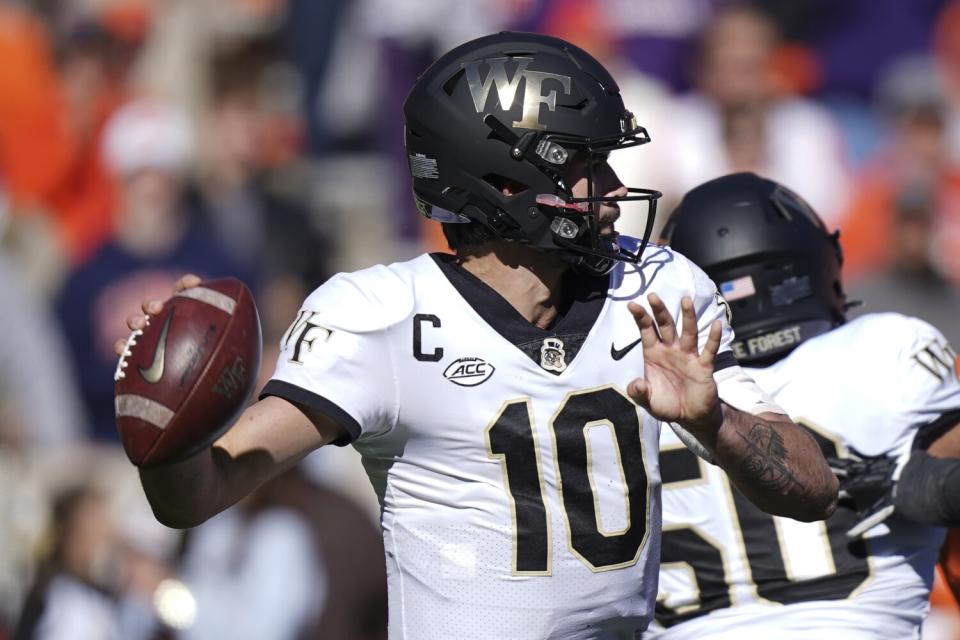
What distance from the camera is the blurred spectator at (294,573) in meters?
6.25

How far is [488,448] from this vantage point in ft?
10.4

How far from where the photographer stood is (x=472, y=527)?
10.4 feet

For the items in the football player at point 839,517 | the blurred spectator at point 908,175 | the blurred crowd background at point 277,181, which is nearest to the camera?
the football player at point 839,517

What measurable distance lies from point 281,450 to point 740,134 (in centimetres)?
482

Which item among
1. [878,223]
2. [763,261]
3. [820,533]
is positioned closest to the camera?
[820,533]

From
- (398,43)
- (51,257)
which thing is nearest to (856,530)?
(398,43)

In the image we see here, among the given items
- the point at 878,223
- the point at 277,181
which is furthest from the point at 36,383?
the point at 878,223

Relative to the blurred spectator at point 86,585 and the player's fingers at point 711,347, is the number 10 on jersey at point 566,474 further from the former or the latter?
the blurred spectator at point 86,585

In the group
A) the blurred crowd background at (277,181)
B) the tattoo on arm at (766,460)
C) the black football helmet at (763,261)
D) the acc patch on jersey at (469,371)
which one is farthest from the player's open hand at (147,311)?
the blurred crowd background at (277,181)

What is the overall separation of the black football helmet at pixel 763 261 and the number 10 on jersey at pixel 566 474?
33.1 inches

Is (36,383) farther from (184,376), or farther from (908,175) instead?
(184,376)

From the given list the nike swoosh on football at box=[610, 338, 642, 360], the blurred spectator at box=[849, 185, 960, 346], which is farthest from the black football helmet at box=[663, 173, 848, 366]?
the blurred spectator at box=[849, 185, 960, 346]

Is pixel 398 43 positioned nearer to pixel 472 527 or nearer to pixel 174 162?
pixel 174 162

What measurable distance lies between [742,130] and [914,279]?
3.72 ft
